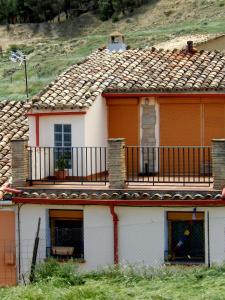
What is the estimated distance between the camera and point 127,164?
20.0 metres

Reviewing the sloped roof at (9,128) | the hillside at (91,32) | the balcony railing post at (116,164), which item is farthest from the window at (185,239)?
the hillside at (91,32)

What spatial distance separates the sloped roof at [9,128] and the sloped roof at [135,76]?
1077 millimetres

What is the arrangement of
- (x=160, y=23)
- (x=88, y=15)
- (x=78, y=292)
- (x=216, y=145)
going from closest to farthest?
(x=78, y=292) → (x=216, y=145) → (x=160, y=23) → (x=88, y=15)

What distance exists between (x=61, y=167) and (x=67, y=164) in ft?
0.63

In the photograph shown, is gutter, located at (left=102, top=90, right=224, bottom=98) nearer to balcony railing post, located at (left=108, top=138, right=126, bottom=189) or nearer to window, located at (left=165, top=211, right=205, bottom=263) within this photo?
balcony railing post, located at (left=108, top=138, right=126, bottom=189)

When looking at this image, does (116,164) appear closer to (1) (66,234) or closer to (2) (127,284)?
(1) (66,234)

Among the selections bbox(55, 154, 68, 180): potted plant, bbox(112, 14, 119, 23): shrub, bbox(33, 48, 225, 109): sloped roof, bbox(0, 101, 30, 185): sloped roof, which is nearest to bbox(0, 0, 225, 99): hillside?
bbox(112, 14, 119, 23): shrub

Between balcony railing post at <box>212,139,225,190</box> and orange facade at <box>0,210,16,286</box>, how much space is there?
4392 mm

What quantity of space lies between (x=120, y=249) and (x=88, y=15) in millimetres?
78569

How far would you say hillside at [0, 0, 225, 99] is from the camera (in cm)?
5493

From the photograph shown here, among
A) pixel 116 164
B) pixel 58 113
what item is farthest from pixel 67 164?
pixel 116 164

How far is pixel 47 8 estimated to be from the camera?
94625 mm

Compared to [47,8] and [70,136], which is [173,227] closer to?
[70,136]

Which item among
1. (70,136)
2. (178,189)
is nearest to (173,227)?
(178,189)
